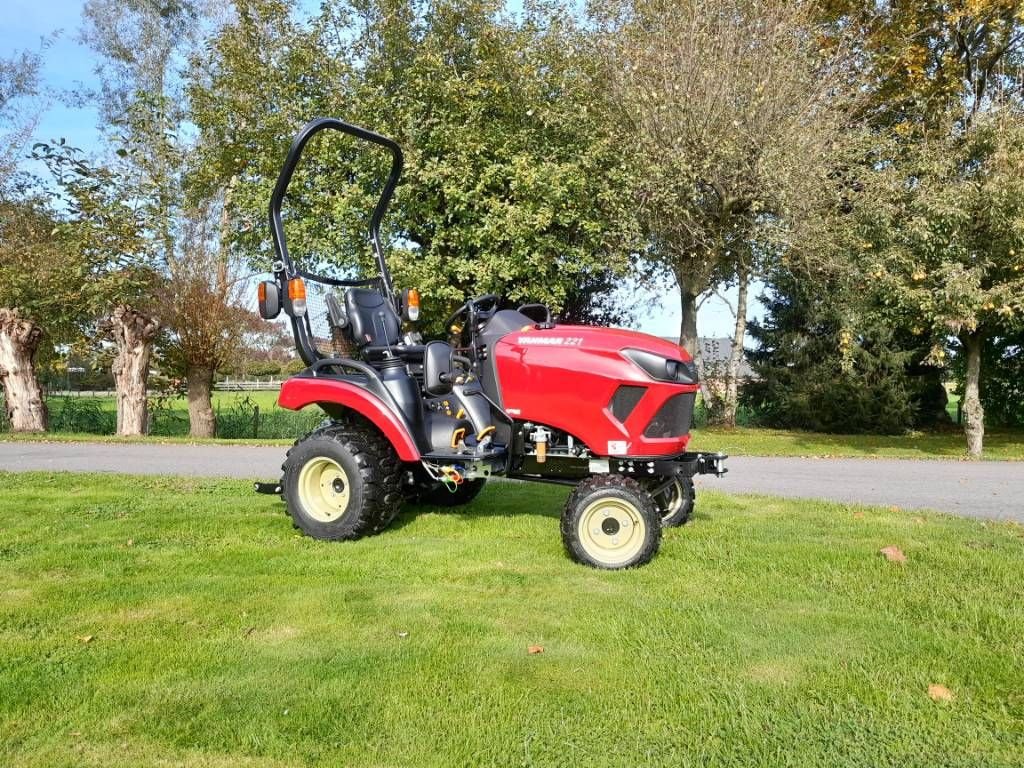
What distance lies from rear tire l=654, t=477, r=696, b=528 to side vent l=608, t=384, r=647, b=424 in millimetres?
1185

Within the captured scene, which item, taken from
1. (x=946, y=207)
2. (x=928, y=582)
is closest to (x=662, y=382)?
(x=928, y=582)

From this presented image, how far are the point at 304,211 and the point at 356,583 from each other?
→ 11.7m

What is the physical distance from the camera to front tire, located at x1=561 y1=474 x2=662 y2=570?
469 centimetres

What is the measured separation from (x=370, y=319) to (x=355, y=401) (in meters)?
0.75

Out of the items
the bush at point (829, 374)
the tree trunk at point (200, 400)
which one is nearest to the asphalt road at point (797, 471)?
the tree trunk at point (200, 400)

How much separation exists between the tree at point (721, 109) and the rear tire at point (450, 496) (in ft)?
29.6

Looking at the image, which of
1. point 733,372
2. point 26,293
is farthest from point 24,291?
point 733,372

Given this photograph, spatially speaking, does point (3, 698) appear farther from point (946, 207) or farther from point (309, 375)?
point (946, 207)

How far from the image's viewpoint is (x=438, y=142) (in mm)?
14406

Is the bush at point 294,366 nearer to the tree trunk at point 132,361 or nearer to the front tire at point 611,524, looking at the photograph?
the tree trunk at point 132,361

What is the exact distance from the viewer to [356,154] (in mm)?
14789

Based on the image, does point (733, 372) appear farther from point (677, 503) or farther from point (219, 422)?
point (677, 503)

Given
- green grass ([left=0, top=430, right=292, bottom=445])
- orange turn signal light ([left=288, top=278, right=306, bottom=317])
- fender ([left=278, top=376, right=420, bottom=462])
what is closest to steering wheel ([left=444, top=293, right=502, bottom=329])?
fender ([left=278, top=376, right=420, bottom=462])

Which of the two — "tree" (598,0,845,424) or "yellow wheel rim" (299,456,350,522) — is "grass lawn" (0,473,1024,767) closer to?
"yellow wheel rim" (299,456,350,522)
